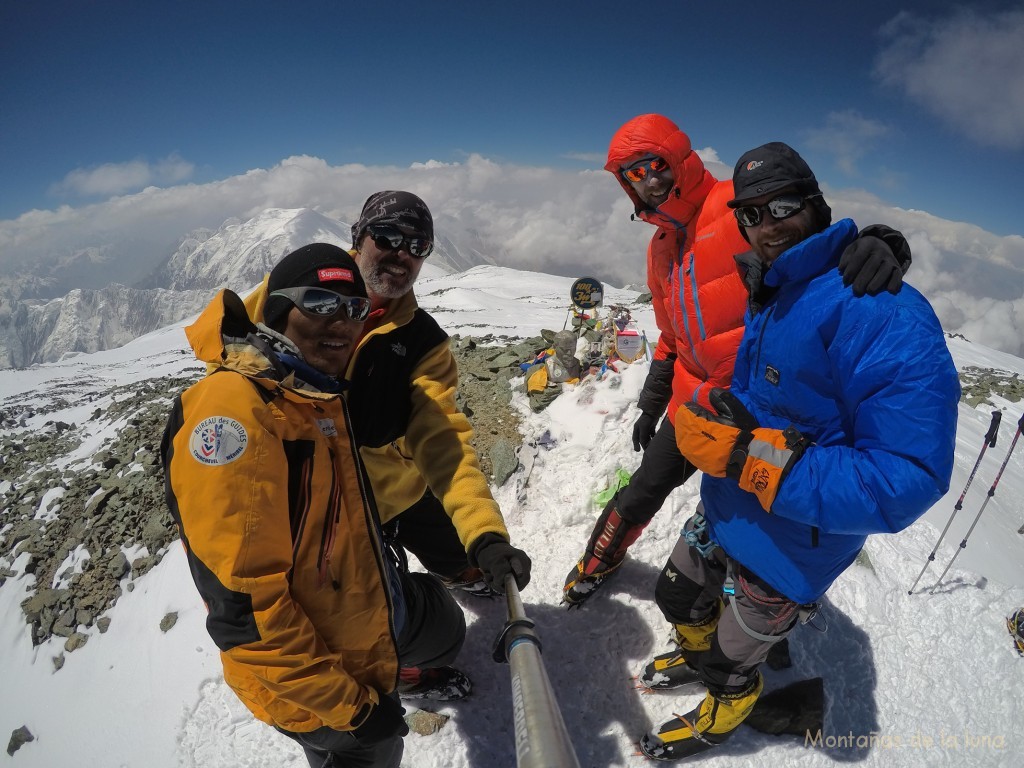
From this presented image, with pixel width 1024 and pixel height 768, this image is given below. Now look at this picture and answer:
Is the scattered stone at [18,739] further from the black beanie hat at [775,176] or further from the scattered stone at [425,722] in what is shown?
the black beanie hat at [775,176]

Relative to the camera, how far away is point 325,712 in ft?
8.49

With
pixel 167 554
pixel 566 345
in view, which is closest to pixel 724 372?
pixel 566 345

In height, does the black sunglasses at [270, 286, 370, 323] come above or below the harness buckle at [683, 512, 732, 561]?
above

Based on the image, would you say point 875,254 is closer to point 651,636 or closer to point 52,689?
point 651,636

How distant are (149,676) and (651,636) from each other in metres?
6.09

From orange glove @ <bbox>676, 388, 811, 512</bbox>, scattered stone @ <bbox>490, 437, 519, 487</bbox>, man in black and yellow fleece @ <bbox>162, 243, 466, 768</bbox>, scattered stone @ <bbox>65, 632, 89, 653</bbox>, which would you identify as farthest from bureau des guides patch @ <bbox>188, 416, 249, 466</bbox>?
scattered stone @ <bbox>65, 632, 89, 653</bbox>

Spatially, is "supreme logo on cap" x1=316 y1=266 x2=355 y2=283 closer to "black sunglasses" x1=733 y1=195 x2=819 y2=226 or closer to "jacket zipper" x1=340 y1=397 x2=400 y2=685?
"jacket zipper" x1=340 y1=397 x2=400 y2=685

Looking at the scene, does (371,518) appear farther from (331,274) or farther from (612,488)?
(612,488)

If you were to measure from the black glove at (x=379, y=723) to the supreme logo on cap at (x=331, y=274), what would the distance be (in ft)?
8.58

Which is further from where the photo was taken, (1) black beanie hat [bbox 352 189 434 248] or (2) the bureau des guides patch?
(1) black beanie hat [bbox 352 189 434 248]

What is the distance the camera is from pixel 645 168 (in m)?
4.12

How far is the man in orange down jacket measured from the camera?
3.79 metres

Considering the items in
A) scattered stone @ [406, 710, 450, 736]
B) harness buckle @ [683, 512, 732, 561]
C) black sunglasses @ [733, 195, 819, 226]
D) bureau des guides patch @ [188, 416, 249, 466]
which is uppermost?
black sunglasses @ [733, 195, 819, 226]

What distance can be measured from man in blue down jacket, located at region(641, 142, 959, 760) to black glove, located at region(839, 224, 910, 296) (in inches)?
2.3
